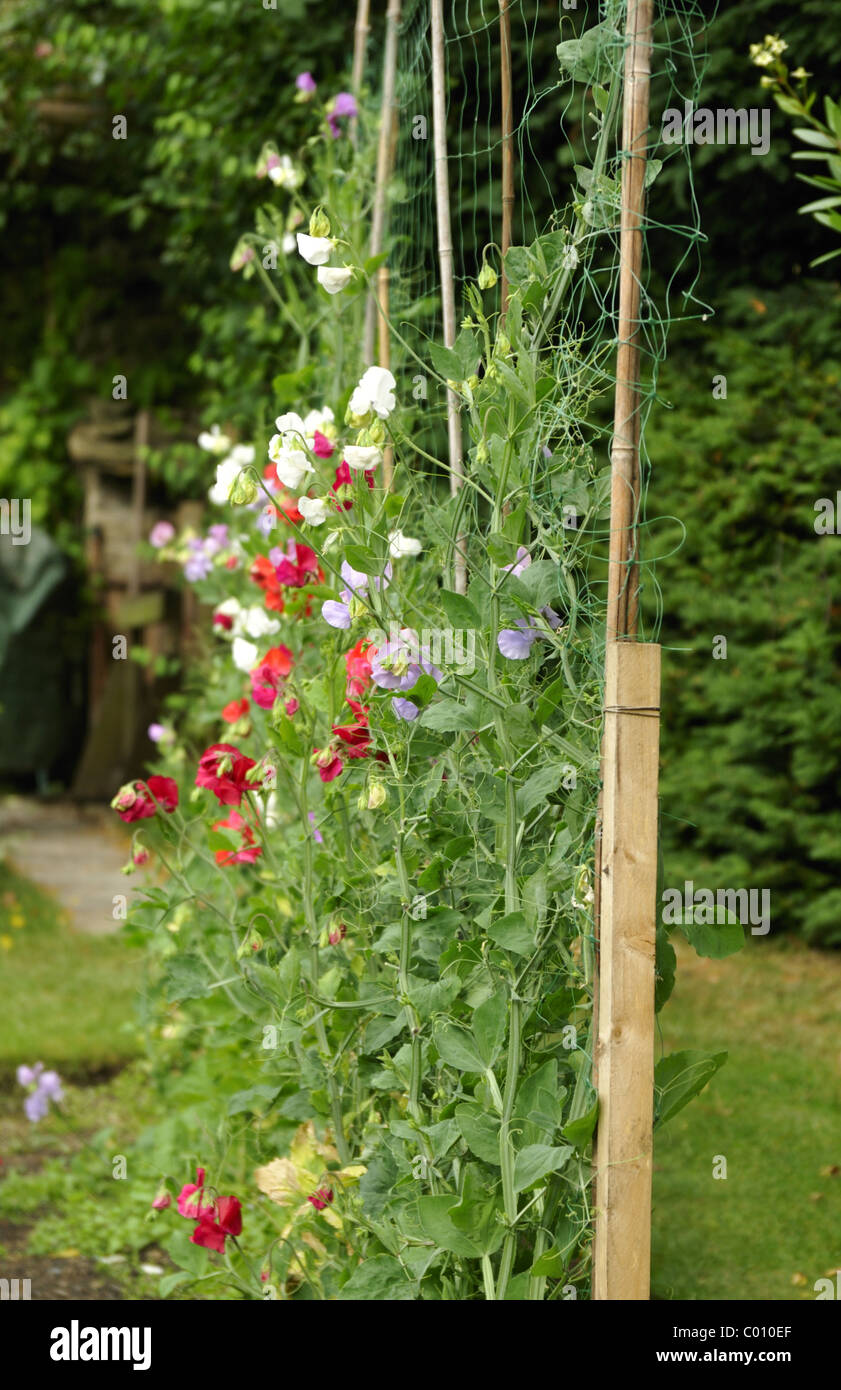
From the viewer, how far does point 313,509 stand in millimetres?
1621

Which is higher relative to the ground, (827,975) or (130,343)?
(130,343)

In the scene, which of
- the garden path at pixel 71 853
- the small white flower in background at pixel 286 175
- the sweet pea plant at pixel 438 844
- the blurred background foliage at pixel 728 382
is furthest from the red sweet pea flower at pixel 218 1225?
the garden path at pixel 71 853

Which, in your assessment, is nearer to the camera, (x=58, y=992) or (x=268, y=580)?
(x=268, y=580)

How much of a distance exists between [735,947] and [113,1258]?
163 cm

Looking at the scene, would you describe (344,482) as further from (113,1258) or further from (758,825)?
(758,825)

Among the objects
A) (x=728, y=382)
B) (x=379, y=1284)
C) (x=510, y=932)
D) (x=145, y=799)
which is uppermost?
(x=728, y=382)

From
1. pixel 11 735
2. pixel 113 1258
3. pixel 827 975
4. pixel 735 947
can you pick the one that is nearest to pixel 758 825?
pixel 827 975

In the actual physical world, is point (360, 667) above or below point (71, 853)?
above

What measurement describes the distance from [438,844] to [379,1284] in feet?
1.72

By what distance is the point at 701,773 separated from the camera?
4473 mm

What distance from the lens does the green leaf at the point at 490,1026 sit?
148 cm

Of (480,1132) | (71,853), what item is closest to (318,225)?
(480,1132)

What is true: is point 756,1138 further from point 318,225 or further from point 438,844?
point 318,225
